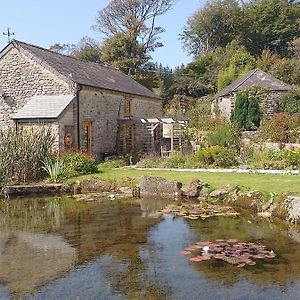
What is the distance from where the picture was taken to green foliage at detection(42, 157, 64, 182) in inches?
674

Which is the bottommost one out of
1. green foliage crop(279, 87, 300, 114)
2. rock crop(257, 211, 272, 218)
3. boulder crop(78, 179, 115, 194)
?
rock crop(257, 211, 272, 218)

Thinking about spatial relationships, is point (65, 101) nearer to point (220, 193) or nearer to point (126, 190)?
point (126, 190)

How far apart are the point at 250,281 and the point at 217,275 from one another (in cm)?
57

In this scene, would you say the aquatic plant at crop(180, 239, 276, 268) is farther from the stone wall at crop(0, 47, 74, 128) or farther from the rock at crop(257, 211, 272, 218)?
the stone wall at crop(0, 47, 74, 128)

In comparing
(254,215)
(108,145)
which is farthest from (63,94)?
(254,215)

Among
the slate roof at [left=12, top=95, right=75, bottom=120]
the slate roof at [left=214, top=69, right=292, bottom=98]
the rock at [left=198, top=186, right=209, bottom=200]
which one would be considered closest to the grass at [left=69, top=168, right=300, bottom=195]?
the rock at [left=198, top=186, right=209, bottom=200]

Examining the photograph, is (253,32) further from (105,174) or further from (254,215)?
(254,215)

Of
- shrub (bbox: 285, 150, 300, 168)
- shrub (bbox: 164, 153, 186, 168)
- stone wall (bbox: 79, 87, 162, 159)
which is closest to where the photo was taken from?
shrub (bbox: 285, 150, 300, 168)

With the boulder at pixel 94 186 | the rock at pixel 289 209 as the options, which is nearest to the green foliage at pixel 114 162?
the boulder at pixel 94 186

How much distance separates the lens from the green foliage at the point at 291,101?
2561 cm

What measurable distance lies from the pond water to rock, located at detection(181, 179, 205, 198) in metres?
1.86

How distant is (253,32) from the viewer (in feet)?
153

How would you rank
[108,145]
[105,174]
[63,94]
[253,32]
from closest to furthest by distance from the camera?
[105,174]
[63,94]
[108,145]
[253,32]

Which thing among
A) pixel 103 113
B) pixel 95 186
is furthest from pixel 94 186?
pixel 103 113
